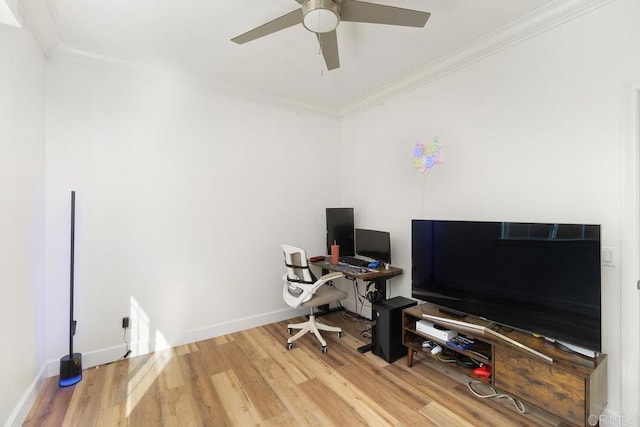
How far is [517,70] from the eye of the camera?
229 centimetres

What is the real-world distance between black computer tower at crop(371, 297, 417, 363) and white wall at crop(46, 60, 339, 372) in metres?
1.38

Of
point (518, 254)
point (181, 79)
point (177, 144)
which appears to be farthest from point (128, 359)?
point (518, 254)

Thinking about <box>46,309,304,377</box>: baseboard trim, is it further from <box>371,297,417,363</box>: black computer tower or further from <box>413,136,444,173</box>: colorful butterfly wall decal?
<box>413,136,444,173</box>: colorful butterfly wall decal

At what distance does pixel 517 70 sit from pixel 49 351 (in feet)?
14.9

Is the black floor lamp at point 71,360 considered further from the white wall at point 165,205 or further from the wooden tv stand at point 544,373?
the wooden tv stand at point 544,373

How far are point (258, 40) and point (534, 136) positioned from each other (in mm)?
2329

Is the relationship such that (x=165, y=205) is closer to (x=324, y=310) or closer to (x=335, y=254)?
(x=335, y=254)

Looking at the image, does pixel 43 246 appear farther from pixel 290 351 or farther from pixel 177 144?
pixel 290 351

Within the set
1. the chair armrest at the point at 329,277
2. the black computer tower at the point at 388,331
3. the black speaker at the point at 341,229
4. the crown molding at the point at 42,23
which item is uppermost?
the crown molding at the point at 42,23

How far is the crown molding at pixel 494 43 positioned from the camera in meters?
1.97

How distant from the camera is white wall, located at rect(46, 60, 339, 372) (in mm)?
2566

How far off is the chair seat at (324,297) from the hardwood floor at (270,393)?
46 centimetres

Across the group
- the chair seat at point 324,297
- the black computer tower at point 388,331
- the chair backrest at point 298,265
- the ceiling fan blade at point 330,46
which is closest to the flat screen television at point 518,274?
Answer: the black computer tower at point 388,331

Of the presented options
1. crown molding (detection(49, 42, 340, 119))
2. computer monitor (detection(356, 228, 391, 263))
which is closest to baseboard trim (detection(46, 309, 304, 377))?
computer monitor (detection(356, 228, 391, 263))
